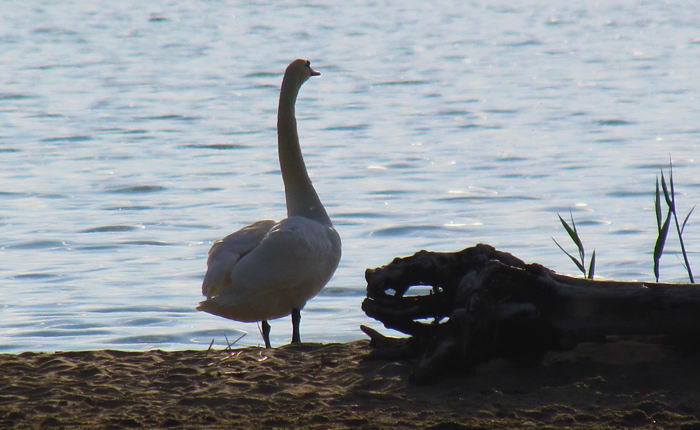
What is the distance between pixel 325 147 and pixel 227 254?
10615mm

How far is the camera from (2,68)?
26.6m

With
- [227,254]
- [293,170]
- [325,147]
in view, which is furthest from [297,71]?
[325,147]

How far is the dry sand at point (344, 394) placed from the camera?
4.47 meters

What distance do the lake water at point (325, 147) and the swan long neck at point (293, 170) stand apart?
88 centimetres

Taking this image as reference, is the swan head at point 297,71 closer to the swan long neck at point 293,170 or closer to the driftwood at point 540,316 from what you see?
the swan long neck at point 293,170

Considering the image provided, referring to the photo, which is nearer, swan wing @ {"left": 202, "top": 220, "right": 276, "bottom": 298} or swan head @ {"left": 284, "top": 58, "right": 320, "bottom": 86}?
swan wing @ {"left": 202, "top": 220, "right": 276, "bottom": 298}

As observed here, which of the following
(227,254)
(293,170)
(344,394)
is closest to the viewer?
(344,394)

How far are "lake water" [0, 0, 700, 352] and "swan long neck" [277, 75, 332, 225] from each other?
2.89ft

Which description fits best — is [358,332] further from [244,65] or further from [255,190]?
[244,65]

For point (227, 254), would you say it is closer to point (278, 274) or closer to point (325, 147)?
point (278, 274)

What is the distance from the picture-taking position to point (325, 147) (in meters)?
17.1

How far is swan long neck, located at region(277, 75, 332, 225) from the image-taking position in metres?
7.58

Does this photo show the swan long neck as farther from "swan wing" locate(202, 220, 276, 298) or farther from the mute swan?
"swan wing" locate(202, 220, 276, 298)

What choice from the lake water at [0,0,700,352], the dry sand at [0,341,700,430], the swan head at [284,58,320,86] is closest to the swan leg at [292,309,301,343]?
the dry sand at [0,341,700,430]
